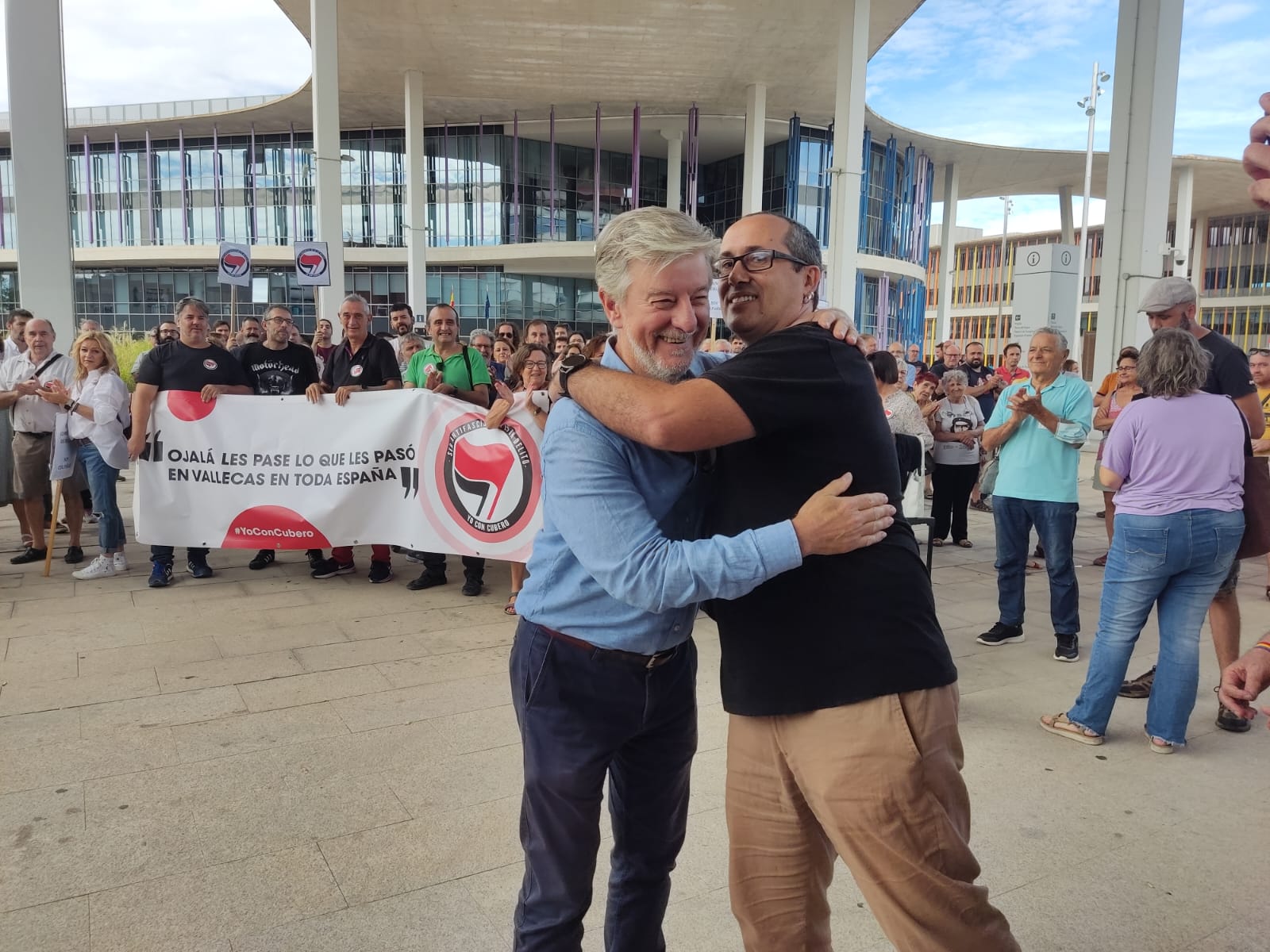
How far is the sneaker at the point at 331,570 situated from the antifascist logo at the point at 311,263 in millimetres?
9212

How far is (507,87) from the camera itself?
30922 mm

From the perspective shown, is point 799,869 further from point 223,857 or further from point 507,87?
→ point 507,87

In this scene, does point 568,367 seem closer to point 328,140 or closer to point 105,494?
point 105,494

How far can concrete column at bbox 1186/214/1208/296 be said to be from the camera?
211 ft

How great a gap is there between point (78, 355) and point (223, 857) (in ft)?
18.3

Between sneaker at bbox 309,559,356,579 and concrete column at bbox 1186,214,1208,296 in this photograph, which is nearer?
sneaker at bbox 309,559,356,579

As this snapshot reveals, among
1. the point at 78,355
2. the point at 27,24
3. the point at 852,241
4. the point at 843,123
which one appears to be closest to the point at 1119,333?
the point at 852,241

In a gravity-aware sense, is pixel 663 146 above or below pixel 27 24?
above

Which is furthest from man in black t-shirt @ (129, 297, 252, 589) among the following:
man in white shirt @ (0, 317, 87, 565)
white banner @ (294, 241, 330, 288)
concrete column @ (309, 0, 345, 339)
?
→ concrete column @ (309, 0, 345, 339)

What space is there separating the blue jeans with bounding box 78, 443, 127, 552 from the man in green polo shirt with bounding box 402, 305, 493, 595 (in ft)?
8.00

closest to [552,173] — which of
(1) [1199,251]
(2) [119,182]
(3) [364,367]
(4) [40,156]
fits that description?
(2) [119,182]

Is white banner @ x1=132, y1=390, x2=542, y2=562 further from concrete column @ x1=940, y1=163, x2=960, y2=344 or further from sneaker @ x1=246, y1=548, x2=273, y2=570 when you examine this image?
concrete column @ x1=940, y1=163, x2=960, y2=344

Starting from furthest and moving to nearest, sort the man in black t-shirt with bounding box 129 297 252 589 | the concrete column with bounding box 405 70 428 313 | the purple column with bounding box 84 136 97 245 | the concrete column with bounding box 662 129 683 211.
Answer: the purple column with bounding box 84 136 97 245 < the concrete column with bounding box 662 129 683 211 < the concrete column with bounding box 405 70 428 313 < the man in black t-shirt with bounding box 129 297 252 589

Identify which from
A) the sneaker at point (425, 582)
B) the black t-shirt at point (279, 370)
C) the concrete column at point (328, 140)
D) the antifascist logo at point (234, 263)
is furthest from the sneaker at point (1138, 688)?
the concrete column at point (328, 140)
